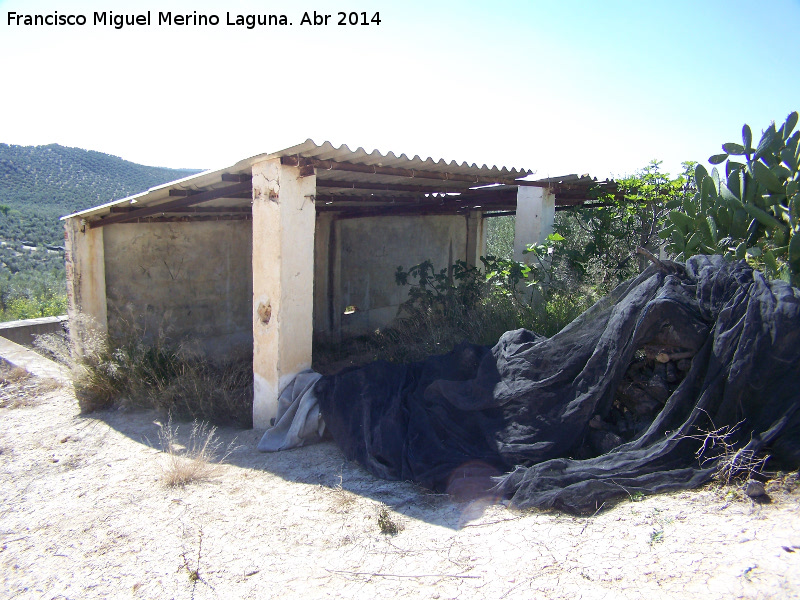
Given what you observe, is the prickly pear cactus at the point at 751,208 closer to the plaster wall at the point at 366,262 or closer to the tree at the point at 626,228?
the tree at the point at 626,228

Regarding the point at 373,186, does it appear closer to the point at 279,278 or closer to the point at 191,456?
the point at 279,278

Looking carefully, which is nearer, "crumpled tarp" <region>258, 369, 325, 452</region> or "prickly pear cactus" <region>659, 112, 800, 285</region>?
"prickly pear cactus" <region>659, 112, 800, 285</region>

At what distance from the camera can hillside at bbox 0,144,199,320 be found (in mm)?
18938

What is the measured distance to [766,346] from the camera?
340 cm

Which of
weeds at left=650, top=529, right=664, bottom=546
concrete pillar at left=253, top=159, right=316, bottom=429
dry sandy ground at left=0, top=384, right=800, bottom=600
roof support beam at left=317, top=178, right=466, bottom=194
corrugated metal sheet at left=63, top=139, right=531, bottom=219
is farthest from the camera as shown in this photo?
roof support beam at left=317, top=178, right=466, bottom=194

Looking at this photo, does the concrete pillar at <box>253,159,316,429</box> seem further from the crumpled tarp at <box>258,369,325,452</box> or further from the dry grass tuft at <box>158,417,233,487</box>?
the dry grass tuft at <box>158,417,233,487</box>

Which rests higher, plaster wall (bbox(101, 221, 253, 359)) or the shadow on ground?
plaster wall (bbox(101, 221, 253, 359))

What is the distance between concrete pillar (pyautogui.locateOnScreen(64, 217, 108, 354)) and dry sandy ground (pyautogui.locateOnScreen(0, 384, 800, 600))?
2.91m

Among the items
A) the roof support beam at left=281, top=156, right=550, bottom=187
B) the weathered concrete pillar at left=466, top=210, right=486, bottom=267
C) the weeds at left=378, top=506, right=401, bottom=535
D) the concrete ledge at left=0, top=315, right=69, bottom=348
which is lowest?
the concrete ledge at left=0, top=315, right=69, bottom=348

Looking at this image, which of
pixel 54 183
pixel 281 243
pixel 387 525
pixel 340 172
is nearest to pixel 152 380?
pixel 281 243

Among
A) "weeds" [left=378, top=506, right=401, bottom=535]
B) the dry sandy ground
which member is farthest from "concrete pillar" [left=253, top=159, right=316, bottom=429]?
"weeds" [left=378, top=506, right=401, bottom=535]

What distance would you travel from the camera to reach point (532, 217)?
7594 mm

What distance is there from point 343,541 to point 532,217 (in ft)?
18.3

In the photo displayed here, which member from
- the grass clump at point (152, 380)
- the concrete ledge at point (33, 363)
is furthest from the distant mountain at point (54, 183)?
the grass clump at point (152, 380)
